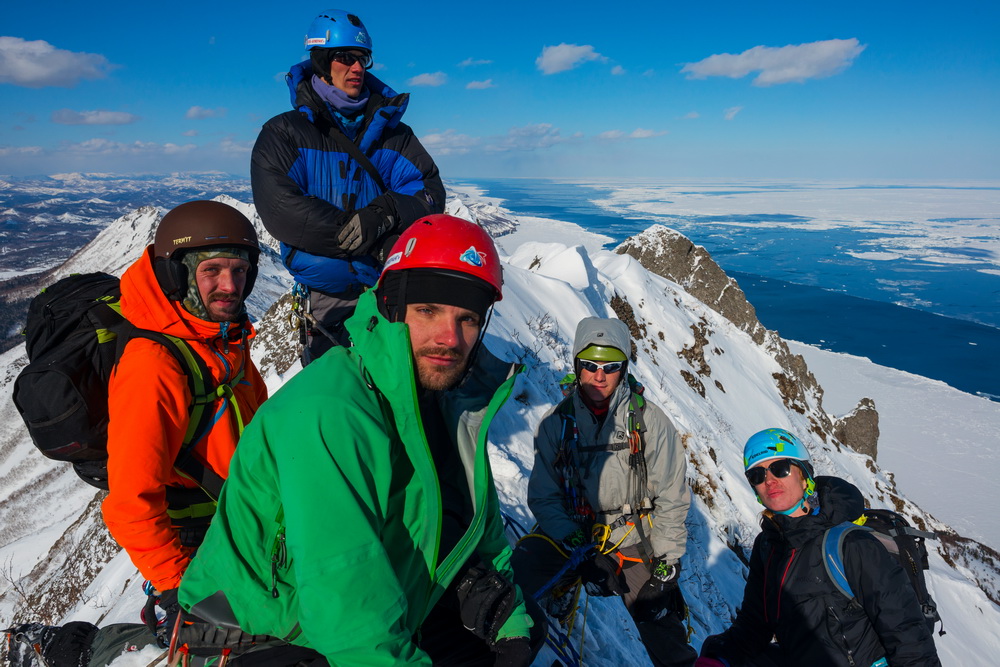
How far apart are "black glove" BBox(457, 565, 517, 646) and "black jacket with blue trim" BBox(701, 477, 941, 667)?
2701mm

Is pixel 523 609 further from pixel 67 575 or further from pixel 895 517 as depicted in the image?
pixel 67 575

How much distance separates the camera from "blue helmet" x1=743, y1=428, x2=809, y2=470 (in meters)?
4.41

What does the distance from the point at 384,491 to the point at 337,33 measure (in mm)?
3954

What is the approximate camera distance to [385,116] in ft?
15.0

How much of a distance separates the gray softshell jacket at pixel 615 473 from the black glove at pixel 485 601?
6.39 ft

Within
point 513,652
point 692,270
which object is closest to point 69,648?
point 513,652

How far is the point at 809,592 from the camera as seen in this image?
4023 mm

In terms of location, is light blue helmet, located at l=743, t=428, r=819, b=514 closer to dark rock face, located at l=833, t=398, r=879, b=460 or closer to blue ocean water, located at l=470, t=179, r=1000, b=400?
dark rock face, located at l=833, t=398, r=879, b=460

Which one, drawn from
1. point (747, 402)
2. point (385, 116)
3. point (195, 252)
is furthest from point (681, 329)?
point (195, 252)

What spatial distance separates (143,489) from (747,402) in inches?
948

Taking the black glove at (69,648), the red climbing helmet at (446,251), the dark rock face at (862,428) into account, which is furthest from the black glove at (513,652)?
the dark rock face at (862,428)

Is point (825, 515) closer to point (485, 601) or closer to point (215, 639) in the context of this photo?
point (485, 601)

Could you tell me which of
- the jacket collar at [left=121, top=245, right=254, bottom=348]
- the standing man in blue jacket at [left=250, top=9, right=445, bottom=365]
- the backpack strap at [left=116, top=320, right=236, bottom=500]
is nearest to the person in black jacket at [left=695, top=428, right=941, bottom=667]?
the standing man in blue jacket at [left=250, top=9, right=445, bottom=365]

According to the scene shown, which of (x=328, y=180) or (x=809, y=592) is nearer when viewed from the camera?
(x=809, y=592)
